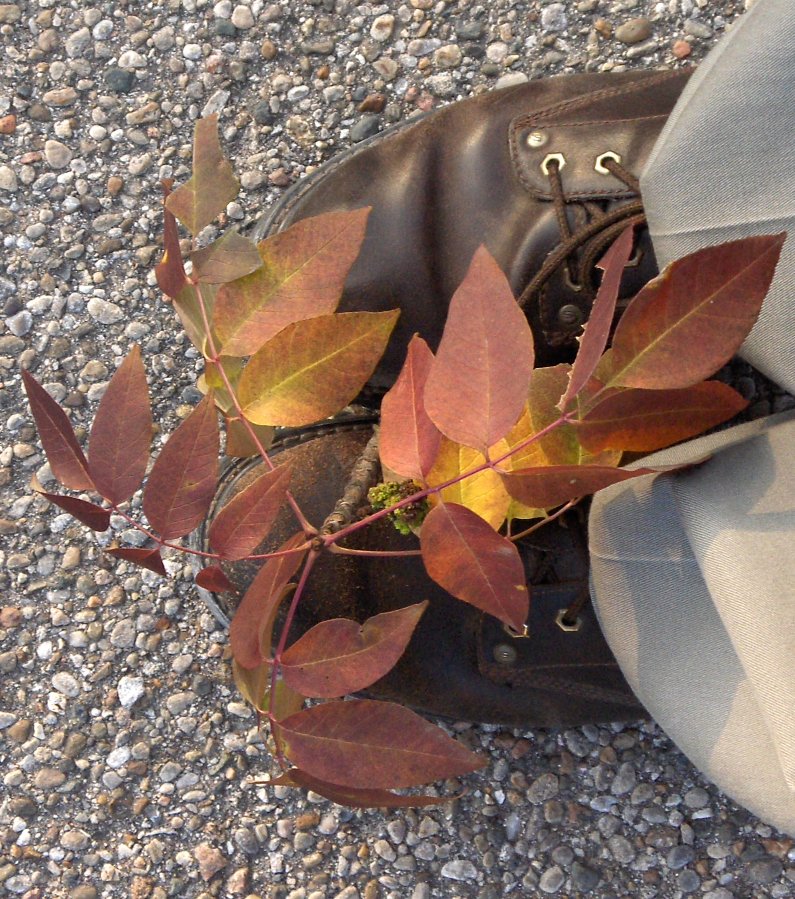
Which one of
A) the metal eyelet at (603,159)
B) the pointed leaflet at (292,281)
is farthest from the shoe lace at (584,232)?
the pointed leaflet at (292,281)

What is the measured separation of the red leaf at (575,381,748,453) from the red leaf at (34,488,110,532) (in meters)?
0.31

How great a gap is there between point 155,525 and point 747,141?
1.76 feet

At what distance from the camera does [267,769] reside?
1.07 meters

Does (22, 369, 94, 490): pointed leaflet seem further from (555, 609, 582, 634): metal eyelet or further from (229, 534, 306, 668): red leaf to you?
(555, 609, 582, 634): metal eyelet

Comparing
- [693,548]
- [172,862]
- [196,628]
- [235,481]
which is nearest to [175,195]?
[235,481]

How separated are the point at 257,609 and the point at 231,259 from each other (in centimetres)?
26

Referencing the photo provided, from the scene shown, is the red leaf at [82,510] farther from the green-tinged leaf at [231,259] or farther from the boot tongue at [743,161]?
the boot tongue at [743,161]

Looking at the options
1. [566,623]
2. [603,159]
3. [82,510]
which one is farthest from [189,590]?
[603,159]

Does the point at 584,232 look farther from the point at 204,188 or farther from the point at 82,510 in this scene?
the point at 82,510

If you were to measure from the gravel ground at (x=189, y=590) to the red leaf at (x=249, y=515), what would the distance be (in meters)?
0.51

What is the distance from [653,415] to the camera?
0.55 meters

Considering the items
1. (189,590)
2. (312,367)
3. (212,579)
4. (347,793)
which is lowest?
(189,590)

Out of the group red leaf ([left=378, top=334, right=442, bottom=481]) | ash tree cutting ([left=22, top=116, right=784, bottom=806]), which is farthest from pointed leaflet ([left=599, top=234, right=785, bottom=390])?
red leaf ([left=378, top=334, right=442, bottom=481])

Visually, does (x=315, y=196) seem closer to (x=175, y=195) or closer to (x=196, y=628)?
(x=175, y=195)
